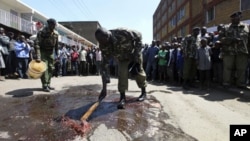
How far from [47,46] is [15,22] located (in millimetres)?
16734

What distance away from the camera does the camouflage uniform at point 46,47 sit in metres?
7.90

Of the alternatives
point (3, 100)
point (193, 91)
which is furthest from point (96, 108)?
point (193, 91)

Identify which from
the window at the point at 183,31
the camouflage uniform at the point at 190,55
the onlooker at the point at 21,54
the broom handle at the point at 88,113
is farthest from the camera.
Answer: the window at the point at 183,31

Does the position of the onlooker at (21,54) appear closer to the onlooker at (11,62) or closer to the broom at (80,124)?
the onlooker at (11,62)

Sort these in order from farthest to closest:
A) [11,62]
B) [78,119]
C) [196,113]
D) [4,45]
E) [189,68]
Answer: [11,62] < [4,45] < [189,68] < [196,113] < [78,119]

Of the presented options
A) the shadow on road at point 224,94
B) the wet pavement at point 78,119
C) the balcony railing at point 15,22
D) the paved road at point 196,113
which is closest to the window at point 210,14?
the balcony railing at point 15,22

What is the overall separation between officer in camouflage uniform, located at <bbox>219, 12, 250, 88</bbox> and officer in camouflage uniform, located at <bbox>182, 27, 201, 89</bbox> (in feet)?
3.38

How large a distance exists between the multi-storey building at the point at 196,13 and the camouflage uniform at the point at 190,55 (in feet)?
20.0

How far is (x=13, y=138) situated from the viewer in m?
4.19

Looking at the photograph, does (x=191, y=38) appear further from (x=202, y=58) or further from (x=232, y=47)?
(x=232, y=47)

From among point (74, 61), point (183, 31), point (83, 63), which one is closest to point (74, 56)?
point (74, 61)

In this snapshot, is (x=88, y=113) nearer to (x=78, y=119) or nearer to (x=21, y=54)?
(x=78, y=119)

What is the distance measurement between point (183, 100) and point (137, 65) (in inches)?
54.1

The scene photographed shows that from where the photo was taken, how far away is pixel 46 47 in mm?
7984
